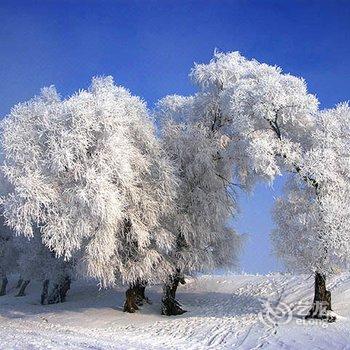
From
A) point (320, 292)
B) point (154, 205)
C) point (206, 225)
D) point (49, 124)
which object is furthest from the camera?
point (206, 225)

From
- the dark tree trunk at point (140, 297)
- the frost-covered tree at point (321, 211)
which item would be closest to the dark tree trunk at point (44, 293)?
the dark tree trunk at point (140, 297)

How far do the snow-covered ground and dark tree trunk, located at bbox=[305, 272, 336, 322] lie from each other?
532mm

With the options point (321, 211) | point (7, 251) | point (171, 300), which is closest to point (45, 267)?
point (7, 251)

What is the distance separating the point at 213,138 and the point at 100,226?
8.25 meters

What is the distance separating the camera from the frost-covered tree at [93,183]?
70.6 feet

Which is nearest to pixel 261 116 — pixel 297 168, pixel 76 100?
pixel 297 168

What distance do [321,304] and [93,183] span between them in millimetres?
11173

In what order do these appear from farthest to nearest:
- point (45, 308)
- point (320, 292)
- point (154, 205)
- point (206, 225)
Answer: point (45, 308)
point (206, 225)
point (154, 205)
point (320, 292)

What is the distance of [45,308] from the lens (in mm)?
30078

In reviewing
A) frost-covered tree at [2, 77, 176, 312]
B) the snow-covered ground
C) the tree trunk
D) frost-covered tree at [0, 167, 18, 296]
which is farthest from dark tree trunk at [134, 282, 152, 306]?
frost-covered tree at [0, 167, 18, 296]

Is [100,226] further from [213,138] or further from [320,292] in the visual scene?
[320,292]

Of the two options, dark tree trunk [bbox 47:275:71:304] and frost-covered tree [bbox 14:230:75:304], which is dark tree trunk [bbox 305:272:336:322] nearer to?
frost-covered tree [bbox 14:230:75:304]

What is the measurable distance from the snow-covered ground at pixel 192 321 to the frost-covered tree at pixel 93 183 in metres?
2.70

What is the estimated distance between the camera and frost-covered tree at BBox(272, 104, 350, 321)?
1973cm
